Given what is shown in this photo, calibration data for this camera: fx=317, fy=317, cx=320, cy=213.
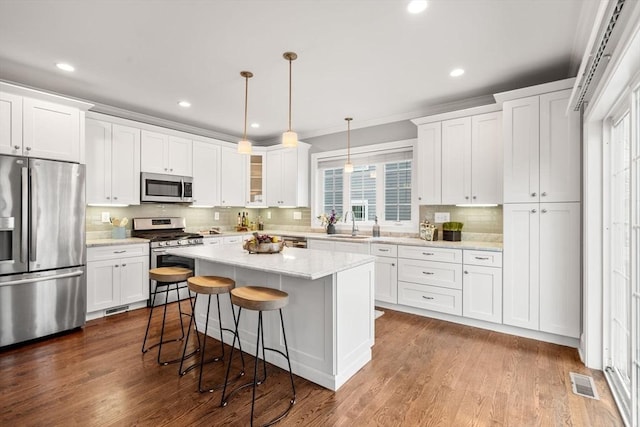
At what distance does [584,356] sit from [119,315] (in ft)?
15.8

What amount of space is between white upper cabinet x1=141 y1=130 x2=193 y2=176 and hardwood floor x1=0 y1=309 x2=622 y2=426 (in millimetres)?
2423

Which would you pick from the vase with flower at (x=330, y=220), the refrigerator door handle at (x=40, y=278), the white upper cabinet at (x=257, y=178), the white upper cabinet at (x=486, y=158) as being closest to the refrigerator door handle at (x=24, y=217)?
the refrigerator door handle at (x=40, y=278)

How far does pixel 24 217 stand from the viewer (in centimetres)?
299

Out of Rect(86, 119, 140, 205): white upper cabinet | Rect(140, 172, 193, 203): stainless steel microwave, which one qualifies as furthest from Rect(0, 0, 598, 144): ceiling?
Rect(140, 172, 193, 203): stainless steel microwave

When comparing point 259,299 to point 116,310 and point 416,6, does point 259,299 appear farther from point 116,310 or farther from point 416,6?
point 116,310

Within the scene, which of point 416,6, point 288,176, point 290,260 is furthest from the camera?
point 288,176

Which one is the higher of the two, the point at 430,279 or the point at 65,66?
the point at 65,66

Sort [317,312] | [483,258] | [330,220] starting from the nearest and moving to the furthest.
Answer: [317,312], [483,258], [330,220]

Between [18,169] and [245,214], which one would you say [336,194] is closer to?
[245,214]

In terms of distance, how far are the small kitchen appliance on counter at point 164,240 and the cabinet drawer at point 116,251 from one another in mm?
108

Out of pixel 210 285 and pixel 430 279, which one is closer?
pixel 210 285

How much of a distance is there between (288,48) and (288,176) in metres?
2.98

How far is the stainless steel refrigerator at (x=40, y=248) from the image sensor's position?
9.61ft

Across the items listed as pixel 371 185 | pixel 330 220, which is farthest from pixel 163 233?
pixel 371 185
